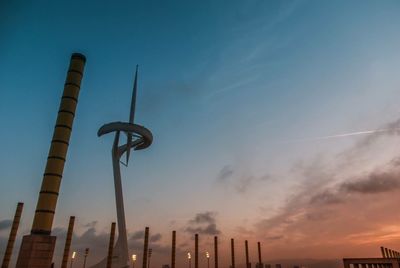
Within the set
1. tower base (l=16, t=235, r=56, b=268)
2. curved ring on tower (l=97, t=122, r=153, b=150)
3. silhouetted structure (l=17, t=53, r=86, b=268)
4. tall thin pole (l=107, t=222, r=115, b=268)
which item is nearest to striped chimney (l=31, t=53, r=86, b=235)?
silhouetted structure (l=17, t=53, r=86, b=268)

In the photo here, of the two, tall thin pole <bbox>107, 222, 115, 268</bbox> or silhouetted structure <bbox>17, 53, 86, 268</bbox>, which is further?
tall thin pole <bbox>107, 222, 115, 268</bbox>

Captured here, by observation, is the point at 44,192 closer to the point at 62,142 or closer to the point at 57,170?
the point at 57,170

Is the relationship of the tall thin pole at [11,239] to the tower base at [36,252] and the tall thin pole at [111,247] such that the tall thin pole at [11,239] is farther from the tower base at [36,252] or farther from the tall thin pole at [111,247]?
the tower base at [36,252]

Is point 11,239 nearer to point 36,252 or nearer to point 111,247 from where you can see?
point 111,247

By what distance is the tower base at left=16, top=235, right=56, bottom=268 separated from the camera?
1873cm

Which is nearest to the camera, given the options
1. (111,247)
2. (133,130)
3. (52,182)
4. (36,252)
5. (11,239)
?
(36,252)

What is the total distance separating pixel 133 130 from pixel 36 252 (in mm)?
21150

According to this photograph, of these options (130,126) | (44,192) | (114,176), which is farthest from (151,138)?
(44,192)

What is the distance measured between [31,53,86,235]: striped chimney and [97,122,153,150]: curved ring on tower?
13.7 meters

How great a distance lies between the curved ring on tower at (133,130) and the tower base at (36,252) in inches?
785

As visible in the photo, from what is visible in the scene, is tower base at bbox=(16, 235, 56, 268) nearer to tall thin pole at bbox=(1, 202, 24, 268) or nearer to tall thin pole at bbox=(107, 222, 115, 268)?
tall thin pole at bbox=(107, 222, 115, 268)

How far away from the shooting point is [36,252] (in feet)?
62.7

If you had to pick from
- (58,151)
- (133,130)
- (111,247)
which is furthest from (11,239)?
(58,151)

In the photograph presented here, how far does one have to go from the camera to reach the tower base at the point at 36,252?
18.7 meters
